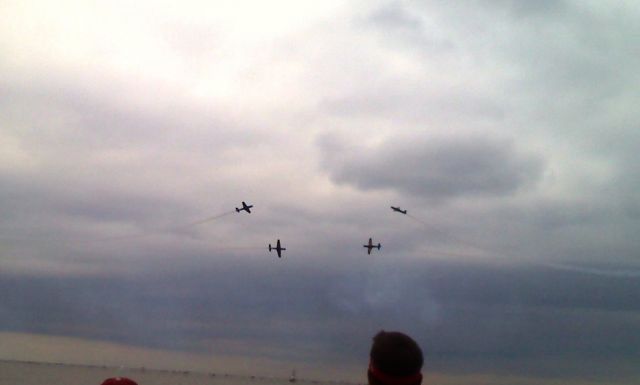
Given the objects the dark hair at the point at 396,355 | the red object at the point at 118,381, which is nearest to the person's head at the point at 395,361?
the dark hair at the point at 396,355

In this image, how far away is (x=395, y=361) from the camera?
7.19 meters

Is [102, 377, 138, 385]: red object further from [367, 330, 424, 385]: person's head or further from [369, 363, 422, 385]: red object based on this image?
[369, 363, 422, 385]: red object

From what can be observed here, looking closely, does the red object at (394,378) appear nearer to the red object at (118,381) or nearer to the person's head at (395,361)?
the person's head at (395,361)

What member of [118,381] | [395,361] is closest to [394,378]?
[395,361]

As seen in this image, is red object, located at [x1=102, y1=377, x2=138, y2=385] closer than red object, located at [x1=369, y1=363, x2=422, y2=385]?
No

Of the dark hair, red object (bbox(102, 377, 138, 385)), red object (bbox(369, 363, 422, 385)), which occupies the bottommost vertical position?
red object (bbox(102, 377, 138, 385))

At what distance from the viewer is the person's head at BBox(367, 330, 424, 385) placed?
7188 millimetres

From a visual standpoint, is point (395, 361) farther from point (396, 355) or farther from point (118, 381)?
point (118, 381)

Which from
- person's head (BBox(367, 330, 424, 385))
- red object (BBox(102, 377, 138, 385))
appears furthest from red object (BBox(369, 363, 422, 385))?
red object (BBox(102, 377, 138, 385))

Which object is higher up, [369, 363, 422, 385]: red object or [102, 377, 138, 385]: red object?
[369, 363, 422, 385]: red object

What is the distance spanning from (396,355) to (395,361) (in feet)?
0.22

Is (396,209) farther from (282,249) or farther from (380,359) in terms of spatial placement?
(380,359)

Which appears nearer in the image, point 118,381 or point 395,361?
point 395,361

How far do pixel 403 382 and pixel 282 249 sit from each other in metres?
104
